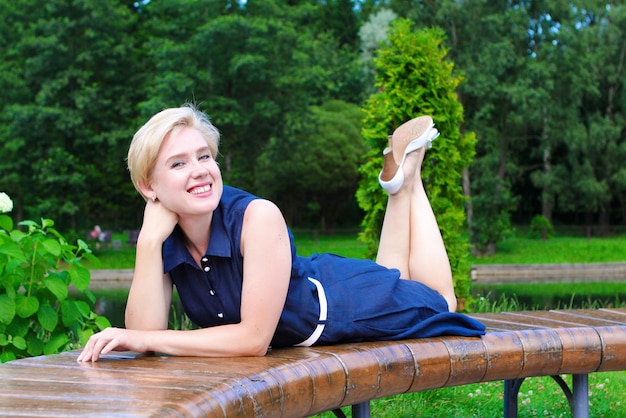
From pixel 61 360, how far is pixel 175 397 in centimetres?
75

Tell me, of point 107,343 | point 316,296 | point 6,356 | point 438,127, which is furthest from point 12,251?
point 438,127

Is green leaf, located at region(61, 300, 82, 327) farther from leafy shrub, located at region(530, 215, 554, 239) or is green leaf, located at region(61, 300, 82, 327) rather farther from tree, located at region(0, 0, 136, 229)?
leafy shrub, located at region(530, 215, 554, 239)

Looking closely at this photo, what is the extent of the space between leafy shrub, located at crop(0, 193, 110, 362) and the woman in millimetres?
1338

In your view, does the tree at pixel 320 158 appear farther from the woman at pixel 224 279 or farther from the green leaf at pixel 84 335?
the woman at pixel 224 279

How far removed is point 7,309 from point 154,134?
5.70 feet

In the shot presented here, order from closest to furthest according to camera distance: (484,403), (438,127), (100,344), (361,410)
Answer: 1. (100,344)
2. (361,410)
3. (484,403)
4. (438,127)

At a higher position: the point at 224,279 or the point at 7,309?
the point at 224,279

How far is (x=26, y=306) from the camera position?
374cm

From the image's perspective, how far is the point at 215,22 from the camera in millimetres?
23000

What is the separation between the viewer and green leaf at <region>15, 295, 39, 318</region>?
12.2 feet

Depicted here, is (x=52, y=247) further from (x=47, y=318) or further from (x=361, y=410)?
(x=361, y=410)

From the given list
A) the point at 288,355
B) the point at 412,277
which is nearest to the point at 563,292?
the point at 412,277

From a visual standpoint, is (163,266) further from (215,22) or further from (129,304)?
(215,22)

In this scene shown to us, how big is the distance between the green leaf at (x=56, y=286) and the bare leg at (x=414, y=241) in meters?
1.55
